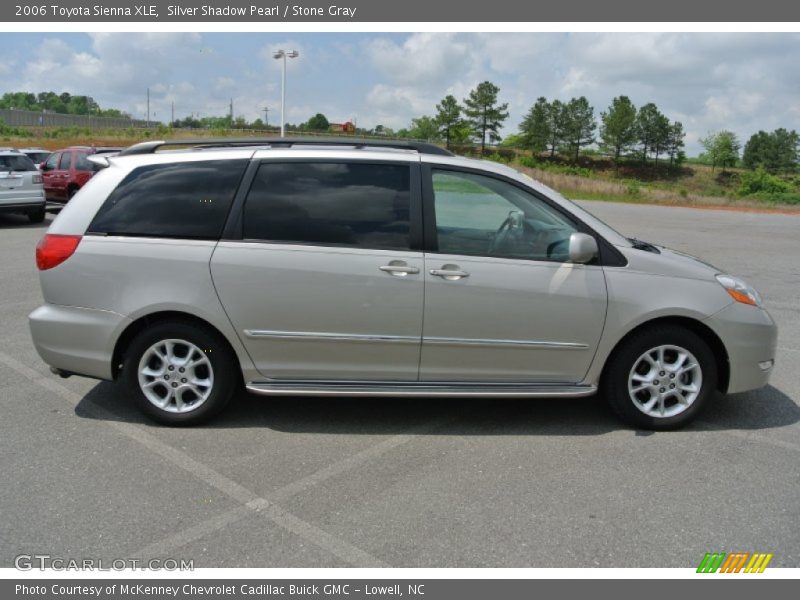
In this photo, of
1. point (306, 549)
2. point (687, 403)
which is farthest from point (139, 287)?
point (687, 403)

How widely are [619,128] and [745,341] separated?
367ft

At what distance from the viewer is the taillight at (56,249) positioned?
4.36 metres

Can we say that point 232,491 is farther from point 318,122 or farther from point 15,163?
point 318,122

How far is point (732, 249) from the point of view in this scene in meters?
15.2

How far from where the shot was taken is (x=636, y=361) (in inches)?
172

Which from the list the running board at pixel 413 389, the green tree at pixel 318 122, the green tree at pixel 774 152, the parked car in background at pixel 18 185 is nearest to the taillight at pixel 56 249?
the running board at pixel 413 389

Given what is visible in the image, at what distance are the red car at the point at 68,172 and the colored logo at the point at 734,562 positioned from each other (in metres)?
18.1

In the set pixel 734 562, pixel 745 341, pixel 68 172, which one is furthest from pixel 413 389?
pixel 68 172

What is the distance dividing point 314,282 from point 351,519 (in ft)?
4.94

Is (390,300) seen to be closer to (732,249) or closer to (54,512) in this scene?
(54,512)

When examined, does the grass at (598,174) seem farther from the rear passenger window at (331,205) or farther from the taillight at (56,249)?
the taillight at (56,249)

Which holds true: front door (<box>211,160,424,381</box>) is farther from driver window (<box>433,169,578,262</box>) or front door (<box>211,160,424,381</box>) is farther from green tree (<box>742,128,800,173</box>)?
green tree (<box>742,128,800,173</box>)

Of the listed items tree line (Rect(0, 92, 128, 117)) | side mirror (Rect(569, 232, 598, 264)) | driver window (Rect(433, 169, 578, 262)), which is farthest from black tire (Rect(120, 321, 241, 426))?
tree line (Rect(0, 92, 128, 117))

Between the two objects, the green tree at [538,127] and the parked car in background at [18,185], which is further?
the green tree at [538,127]
